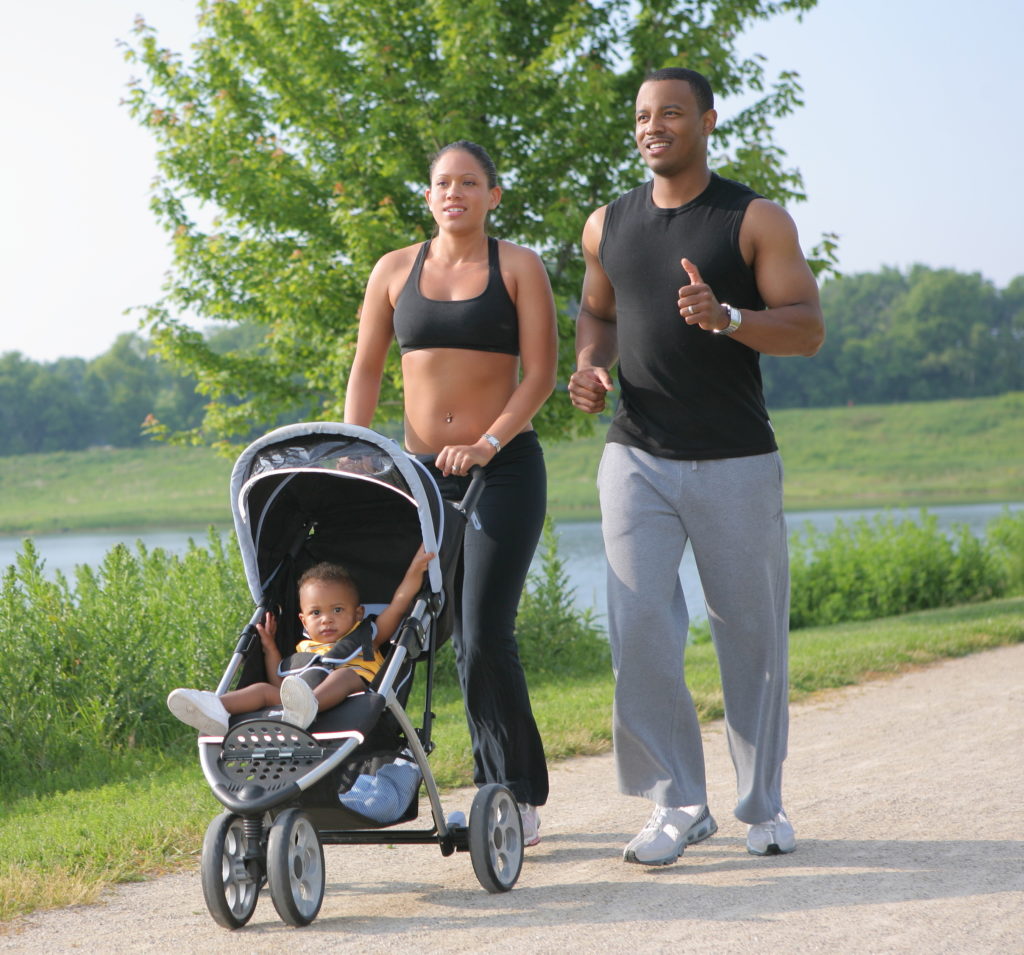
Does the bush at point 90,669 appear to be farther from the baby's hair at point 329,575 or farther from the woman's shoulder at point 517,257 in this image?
the woman's shoulder at point 517,257

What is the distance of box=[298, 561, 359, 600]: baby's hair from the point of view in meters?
4.29

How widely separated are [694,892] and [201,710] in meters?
1.58

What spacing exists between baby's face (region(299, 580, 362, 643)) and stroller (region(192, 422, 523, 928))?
113 mm

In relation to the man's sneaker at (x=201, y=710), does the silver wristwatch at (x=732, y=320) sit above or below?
above

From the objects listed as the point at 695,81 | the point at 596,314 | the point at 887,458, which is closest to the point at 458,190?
the point at 596,314

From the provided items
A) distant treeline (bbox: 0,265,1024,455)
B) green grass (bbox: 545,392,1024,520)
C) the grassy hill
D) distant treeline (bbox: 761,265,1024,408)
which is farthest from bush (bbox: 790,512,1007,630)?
distant treeline (bbox: 761,265,1024,408)

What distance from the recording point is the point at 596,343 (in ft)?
15.5

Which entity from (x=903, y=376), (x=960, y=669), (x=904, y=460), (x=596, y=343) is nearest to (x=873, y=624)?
(x=960, y=669)

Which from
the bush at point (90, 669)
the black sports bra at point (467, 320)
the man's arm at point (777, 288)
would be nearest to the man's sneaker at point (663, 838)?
the man's arm at point (777, 288)

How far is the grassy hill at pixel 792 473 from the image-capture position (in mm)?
51500

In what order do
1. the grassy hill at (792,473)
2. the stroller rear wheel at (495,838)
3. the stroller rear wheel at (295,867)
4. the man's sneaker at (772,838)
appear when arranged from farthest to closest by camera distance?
the grassy hill at (792,473)
the man's sneaker at (772,838)
the stroller rear wheel at (495,838)
the stroller rear wheel at (295,867)

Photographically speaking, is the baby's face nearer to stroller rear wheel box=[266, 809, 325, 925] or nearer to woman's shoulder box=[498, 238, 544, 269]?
stroller rear wheel box=[266, 809, 325, 925]

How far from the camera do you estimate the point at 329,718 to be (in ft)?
12.5

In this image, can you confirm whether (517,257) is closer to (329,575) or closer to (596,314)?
(596,314)
